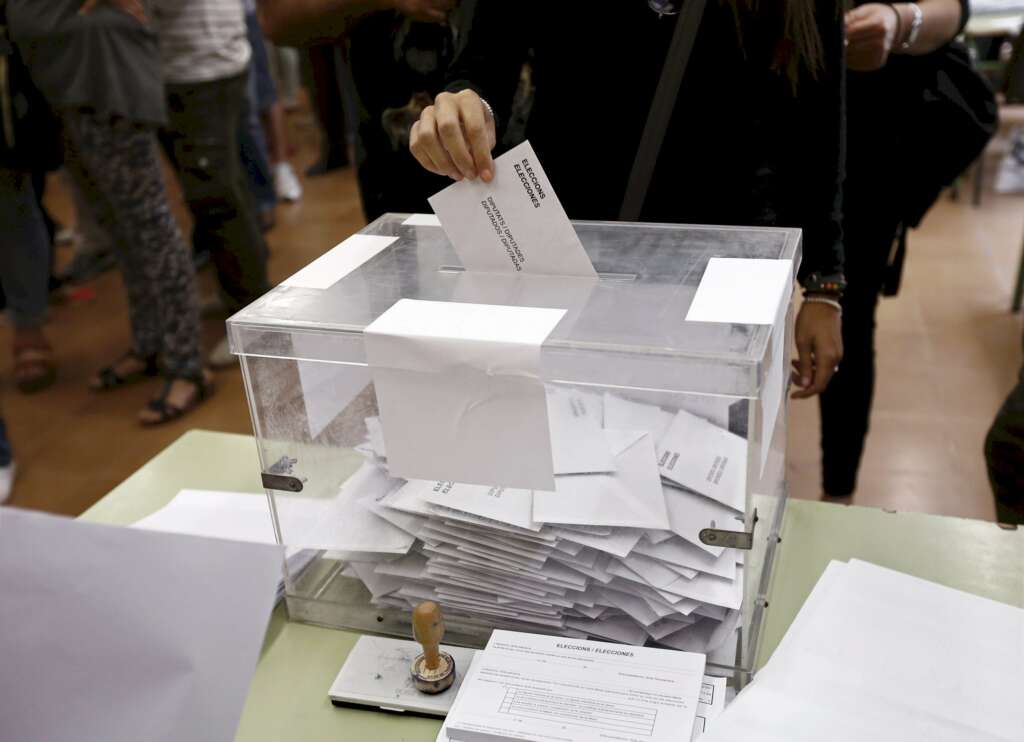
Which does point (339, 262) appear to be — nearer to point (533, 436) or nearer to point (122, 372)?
point (533, 436)

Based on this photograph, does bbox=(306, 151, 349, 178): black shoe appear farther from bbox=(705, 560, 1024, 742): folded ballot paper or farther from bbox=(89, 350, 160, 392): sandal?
bbox=(705, 560, 1024, 742): folded ballot paper

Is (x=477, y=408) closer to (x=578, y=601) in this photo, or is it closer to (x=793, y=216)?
(x=578, y=601)

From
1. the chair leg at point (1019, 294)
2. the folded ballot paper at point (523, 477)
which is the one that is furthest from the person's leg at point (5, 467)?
the chair leg at point (1019, 294)

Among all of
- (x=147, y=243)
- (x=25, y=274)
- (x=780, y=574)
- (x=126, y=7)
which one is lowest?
(x=25, y=274)

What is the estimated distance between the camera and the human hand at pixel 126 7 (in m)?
2.24

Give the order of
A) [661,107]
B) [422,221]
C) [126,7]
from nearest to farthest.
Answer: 1. [422,221]
2. [661,107]
3. [126,7]

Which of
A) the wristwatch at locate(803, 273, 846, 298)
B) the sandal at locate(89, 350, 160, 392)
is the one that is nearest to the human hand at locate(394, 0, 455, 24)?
the wristwatch at locate(803, 273, 846, 298)

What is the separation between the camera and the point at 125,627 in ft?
1.56

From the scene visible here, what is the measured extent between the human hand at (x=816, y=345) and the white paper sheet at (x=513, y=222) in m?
0.45

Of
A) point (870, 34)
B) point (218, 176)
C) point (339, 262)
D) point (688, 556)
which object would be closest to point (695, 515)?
point (688, 556)

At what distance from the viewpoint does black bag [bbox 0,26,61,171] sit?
2361 mm

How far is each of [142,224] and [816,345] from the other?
1897 mm

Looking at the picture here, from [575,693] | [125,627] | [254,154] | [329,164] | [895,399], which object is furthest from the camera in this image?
[329,164]

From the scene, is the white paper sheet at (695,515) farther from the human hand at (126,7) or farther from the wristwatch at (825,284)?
the human hand at (126,7)
